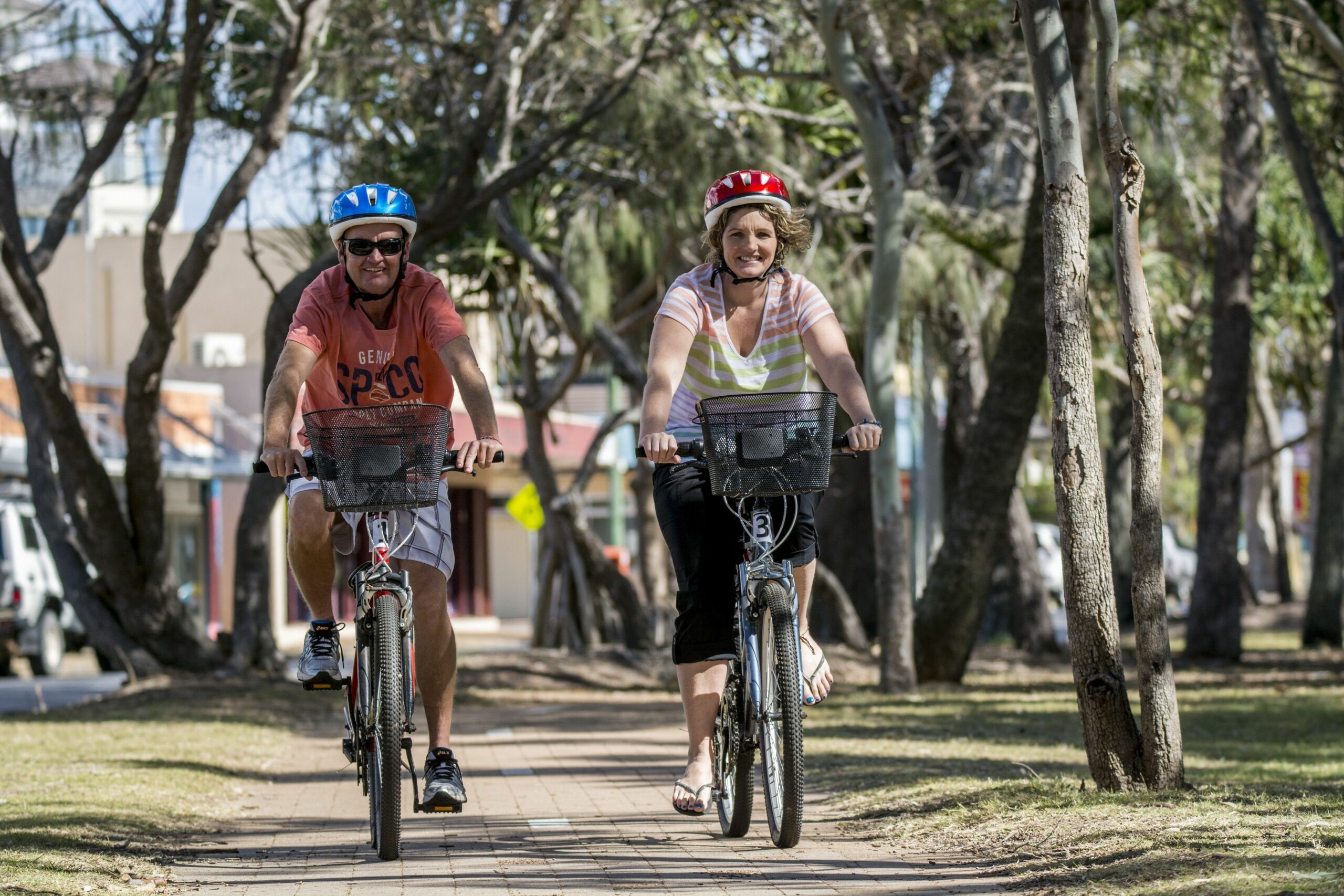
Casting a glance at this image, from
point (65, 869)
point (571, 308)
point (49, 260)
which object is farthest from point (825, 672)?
point (571, 308)

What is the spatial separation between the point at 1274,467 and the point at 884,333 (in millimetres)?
25899

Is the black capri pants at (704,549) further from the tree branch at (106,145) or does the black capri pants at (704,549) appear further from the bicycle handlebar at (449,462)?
the tree branch at (106,145)

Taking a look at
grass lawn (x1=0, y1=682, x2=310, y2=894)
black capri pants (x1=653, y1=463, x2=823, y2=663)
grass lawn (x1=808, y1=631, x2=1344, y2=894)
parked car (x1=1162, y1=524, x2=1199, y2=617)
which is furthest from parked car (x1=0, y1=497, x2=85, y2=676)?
parked car (x1=1162, y1=524, x2=1199, y2=617)

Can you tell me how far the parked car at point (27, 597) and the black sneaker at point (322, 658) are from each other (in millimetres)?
16697

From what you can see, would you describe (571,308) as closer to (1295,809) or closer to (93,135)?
(93,135)

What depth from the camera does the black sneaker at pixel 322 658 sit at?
215 inches

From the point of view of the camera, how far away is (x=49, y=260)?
46.0 feet

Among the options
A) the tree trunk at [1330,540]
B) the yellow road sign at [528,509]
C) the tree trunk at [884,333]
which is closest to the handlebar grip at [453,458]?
the tree trunk at [884,333]

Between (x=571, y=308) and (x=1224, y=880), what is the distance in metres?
13.9

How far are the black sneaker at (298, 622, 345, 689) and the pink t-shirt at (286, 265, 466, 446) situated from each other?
24.7 inches

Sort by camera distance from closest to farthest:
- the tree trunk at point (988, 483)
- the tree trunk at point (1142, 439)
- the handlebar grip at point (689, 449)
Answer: the handlebar grip at point (689, 449) < the tree trunk at point (1142, 439) < the tree trunk at point (988, 483)

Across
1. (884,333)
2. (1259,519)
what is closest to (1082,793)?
(884,333)

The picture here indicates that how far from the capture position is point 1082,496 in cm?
620

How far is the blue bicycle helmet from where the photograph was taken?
18.2 feet
